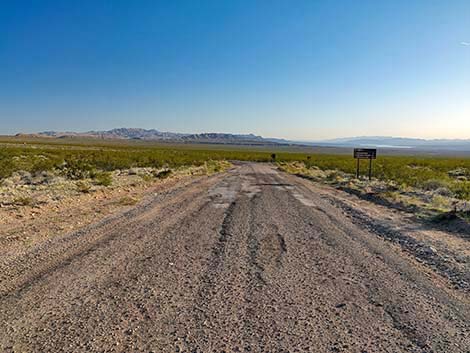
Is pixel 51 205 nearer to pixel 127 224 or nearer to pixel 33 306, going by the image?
pixel 127 224

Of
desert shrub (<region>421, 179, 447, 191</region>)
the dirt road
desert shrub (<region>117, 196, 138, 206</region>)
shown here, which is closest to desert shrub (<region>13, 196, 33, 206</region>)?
desert shrub (<region>117, 196, 138, 206</region>)

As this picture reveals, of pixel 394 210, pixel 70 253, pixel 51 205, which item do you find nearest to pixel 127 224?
pixel 70 253

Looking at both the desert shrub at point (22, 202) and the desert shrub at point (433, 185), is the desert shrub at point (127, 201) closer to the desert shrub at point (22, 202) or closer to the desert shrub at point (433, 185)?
the desert shrub at point (22, 202)

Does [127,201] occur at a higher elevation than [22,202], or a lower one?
lower

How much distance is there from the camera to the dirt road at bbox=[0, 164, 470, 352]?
13.0ft

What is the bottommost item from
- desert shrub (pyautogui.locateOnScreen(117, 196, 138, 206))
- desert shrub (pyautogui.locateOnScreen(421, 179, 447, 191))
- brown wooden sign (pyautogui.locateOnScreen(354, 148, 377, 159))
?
desert shrub (pyautogui.locateOnScreen(421, 179, 447, 191))

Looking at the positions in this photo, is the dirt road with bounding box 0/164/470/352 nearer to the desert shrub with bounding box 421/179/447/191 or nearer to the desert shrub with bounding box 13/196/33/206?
the desert shrub with bounding box 13/196/33/206

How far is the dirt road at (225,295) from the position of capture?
3961 mm

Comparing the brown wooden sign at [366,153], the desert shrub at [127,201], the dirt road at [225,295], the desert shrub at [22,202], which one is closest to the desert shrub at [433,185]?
the brown wooden sign at [366,153]

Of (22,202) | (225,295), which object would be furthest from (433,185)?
(225,295)

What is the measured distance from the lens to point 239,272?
6145 millimetres

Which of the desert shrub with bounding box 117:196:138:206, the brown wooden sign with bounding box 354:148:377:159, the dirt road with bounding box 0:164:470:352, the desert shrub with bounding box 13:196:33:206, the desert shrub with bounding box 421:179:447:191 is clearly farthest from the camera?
the brown wooden sign with bounding box 354:148:377:159

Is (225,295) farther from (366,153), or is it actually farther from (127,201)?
(366,153)

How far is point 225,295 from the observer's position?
16.9 ft
